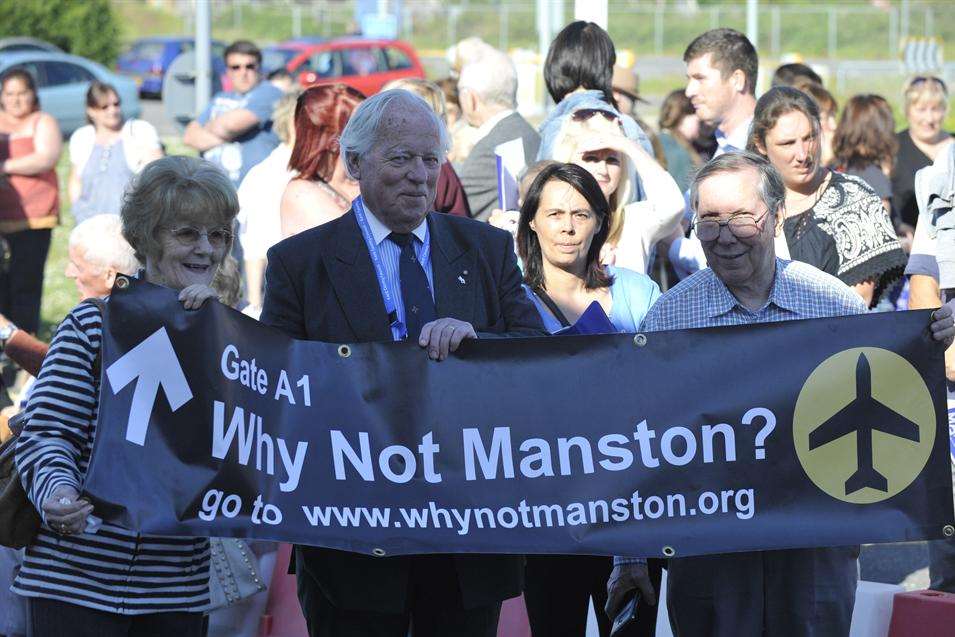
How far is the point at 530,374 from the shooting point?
12.6 feet

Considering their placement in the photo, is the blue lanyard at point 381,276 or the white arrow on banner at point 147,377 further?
the blue lanyard at point 381,276

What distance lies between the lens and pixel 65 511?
3.51 metres

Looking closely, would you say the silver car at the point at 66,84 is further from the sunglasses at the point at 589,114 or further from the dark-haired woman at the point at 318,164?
the sunglasses at the point at 589,114

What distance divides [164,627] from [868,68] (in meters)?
36.0

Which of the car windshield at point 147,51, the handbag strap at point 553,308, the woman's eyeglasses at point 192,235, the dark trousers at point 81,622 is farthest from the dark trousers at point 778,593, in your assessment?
the car windshield at point 147,51

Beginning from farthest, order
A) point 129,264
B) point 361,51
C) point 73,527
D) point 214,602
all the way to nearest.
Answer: point 361,51 → point 129,264 → point 214,602 → point 73,527

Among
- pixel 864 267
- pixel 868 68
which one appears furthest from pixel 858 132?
pixel 868 68

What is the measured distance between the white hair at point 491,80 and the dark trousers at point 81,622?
444 centimetres

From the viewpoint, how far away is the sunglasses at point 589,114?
21.4 ft

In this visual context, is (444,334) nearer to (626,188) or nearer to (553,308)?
(553,308)

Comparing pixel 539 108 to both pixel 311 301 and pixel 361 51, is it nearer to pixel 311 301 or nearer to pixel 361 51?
pixel 361 51

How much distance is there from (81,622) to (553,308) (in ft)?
6.79

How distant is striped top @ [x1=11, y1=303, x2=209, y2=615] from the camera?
12.0 feet

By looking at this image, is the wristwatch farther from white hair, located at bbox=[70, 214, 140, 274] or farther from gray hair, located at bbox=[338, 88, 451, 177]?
gray hair, located at bbox=[338, 88, 451, 177]
